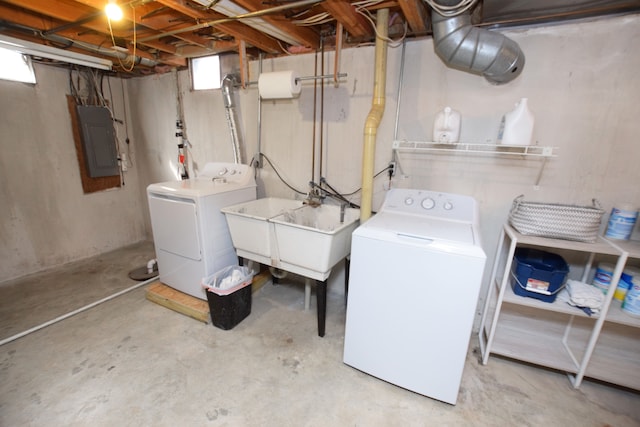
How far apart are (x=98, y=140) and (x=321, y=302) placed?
329cm

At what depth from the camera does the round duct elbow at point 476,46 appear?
5.10 feet

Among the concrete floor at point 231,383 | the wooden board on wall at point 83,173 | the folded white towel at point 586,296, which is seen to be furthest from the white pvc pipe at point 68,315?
the folded white towel at point 586,296

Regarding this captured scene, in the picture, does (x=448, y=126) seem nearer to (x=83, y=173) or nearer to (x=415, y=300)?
(x=415, y=300)

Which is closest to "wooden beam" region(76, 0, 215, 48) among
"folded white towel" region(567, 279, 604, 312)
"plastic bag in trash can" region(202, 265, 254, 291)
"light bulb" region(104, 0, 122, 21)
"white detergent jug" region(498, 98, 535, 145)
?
"light bulb" region(104, 0, 122, 21)

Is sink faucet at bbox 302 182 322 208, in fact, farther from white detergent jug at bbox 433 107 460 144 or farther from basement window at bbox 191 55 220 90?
basement window at bbox 191 55 220 90

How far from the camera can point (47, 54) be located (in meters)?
2.23

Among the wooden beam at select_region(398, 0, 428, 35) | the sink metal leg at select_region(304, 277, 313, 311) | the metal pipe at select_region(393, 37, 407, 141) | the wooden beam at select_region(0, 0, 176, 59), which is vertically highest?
the wooden beam at select_region(0, 0, 176, 59)

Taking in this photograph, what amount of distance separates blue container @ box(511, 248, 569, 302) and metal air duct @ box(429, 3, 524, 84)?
1.16 meters

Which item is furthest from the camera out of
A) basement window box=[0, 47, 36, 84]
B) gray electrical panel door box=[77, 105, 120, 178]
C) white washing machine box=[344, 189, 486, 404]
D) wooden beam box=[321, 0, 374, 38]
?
gray electrical panel door box=[77, 105, 120, 178]

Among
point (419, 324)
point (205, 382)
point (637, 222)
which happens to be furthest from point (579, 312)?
point (205, 382)

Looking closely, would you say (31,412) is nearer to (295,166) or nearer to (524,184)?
(295,166)

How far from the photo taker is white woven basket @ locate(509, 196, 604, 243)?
147 cm

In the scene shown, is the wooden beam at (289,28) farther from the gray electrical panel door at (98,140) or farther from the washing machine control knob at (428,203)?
the gray electrical panel door at (98,140)

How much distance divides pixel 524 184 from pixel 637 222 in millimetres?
590
